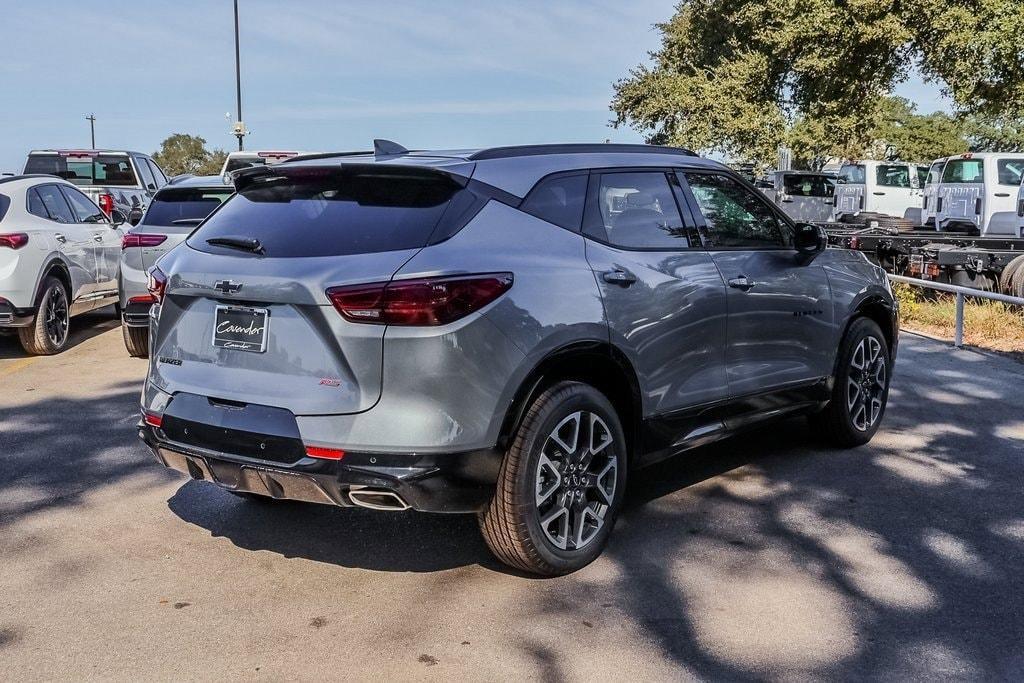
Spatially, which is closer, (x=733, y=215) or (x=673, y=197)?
(x=673, y=197)

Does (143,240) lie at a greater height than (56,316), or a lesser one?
greater

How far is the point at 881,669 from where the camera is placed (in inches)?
151

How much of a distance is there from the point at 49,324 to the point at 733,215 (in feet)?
23.8

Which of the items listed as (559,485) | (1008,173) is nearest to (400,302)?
(559,485)

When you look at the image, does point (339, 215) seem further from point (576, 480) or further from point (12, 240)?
point (12, 240)

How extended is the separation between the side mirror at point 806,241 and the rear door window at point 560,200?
5.55ft

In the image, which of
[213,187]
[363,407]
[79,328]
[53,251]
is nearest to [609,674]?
[363,407]

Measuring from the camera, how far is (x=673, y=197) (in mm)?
5465

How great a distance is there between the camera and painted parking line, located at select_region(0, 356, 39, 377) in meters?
9.57

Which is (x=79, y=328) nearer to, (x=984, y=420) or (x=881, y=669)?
(x=984, y=420)

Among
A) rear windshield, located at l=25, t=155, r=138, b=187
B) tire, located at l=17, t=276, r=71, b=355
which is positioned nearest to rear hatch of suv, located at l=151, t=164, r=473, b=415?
tire, located at l=17, t=276, r=71, b=355

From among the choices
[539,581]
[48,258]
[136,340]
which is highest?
[48,258]

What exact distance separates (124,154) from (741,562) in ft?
60.6

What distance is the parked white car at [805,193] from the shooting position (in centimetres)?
3058
